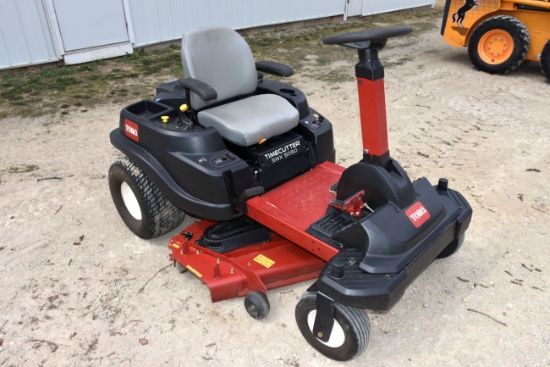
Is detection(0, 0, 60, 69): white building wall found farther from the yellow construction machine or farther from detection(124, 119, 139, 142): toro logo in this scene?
the yellow construction machine

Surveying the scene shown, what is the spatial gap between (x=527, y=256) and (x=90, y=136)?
3731mm

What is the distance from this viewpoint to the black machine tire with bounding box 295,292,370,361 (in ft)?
6.67

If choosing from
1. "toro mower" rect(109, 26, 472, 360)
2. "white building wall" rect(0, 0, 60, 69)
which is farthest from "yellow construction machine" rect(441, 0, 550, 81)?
"white building wall" rect(0, 0, 60, 69)

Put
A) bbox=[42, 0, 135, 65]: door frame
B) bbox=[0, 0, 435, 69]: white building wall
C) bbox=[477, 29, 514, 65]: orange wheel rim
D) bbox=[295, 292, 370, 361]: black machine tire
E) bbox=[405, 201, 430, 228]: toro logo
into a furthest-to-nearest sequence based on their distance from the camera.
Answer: bbox=[42, 0, 135, 65]: door frame → bbox=[0, 0, 435, 69]: white building wall → bbox=[477, 29, 514, 65]: orange wheel rim → bbox=[405, 201, 430, 228]: toro logo → bbox=[295, 292, 370, 361]: black machine tire

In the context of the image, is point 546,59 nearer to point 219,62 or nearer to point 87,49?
point 219,62

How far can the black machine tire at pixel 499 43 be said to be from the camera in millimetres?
5531

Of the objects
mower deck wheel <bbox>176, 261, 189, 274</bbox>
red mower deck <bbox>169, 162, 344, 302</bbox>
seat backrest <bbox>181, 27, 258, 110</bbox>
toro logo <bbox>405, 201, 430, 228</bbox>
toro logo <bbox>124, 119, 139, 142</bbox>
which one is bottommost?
mower deck wheel <bbox>176, 261, 189, 274</bbox>

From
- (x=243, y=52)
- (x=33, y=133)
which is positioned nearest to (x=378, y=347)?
(x=243, y=52)

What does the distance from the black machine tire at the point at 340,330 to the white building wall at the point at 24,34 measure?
18.0ft

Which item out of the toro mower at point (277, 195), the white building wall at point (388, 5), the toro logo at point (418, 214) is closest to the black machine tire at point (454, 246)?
the toro mower at point (277, 195)

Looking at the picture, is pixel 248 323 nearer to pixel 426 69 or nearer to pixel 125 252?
pixel 125 252

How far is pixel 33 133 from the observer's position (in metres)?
4.53

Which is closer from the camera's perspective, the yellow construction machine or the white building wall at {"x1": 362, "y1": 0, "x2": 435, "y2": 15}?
the yellow construction machine

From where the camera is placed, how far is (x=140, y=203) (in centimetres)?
281
